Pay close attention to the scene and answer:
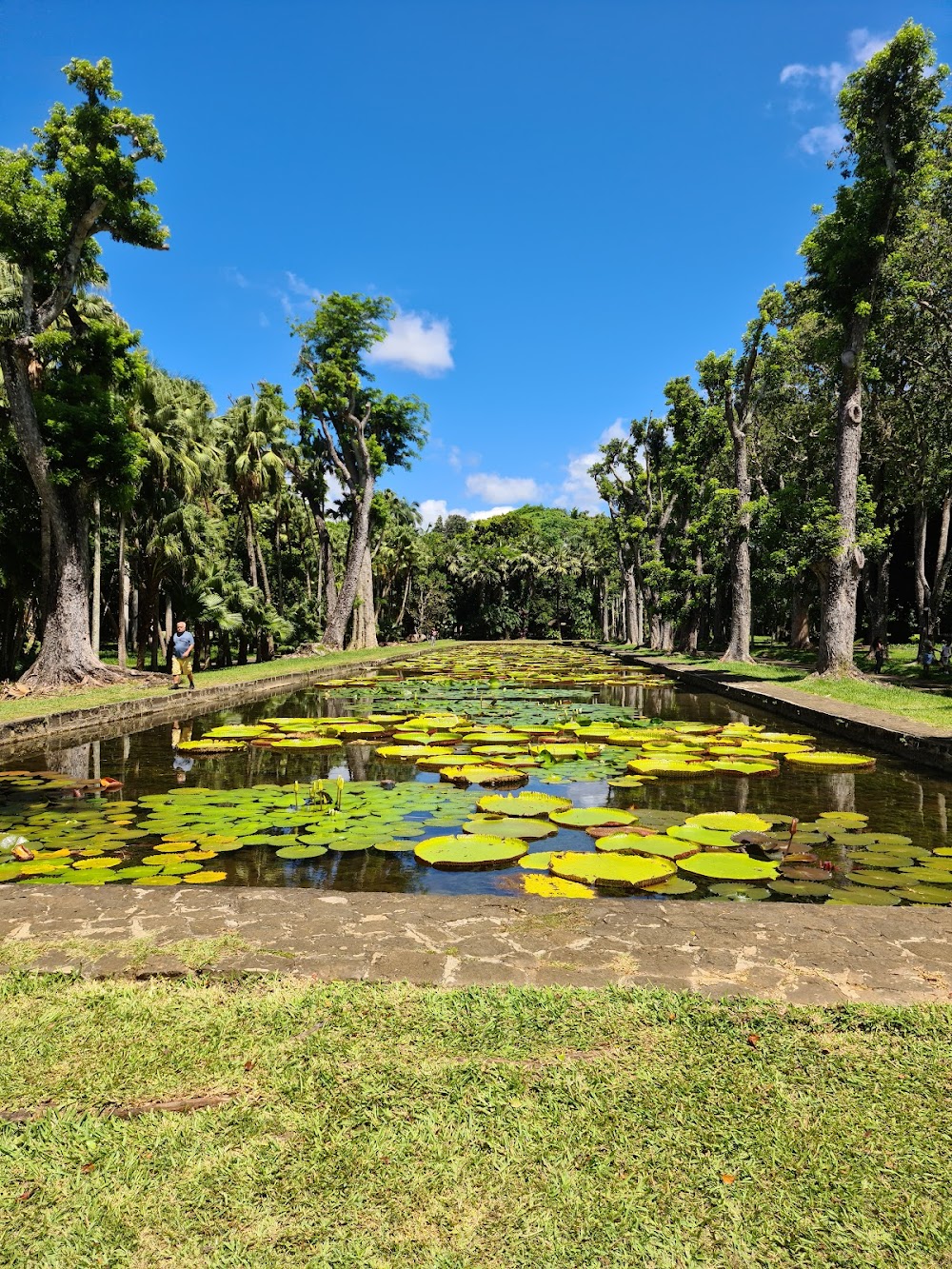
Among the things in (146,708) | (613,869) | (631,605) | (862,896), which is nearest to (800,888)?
(862,896)

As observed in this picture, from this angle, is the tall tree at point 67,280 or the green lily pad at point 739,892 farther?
the tall tree at point 67,280

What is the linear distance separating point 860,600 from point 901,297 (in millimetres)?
21420

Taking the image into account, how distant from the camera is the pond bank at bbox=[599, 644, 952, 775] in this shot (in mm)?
6973

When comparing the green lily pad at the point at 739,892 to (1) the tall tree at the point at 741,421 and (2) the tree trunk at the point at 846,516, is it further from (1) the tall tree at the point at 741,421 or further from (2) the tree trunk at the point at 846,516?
(1) the tall tree at the point at 741,421

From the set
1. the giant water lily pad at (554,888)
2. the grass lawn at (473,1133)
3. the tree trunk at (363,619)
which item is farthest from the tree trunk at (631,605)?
the grass lawn at (473,1133)

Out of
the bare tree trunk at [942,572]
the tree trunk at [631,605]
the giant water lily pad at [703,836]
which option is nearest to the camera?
the giant water lily pad at [703,836]

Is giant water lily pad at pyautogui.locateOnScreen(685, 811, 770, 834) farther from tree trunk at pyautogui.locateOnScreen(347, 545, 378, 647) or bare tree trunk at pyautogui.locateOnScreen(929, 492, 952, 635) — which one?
tree trunk at pyautogui.locateOnScreen(347, 545, 378, 647)

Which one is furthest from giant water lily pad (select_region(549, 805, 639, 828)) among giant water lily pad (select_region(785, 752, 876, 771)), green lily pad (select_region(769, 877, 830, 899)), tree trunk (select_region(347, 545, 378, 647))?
tree trunk (select_region(347, 545, 378, 647))

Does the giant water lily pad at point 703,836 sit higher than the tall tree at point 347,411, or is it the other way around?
the tall tree at point 347,411

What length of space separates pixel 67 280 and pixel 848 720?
45.6ft

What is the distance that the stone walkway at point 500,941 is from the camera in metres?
2.40

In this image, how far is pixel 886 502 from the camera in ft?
64.5

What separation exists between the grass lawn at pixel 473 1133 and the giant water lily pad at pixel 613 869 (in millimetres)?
1355

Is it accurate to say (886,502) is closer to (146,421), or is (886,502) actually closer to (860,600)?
(860,600)
